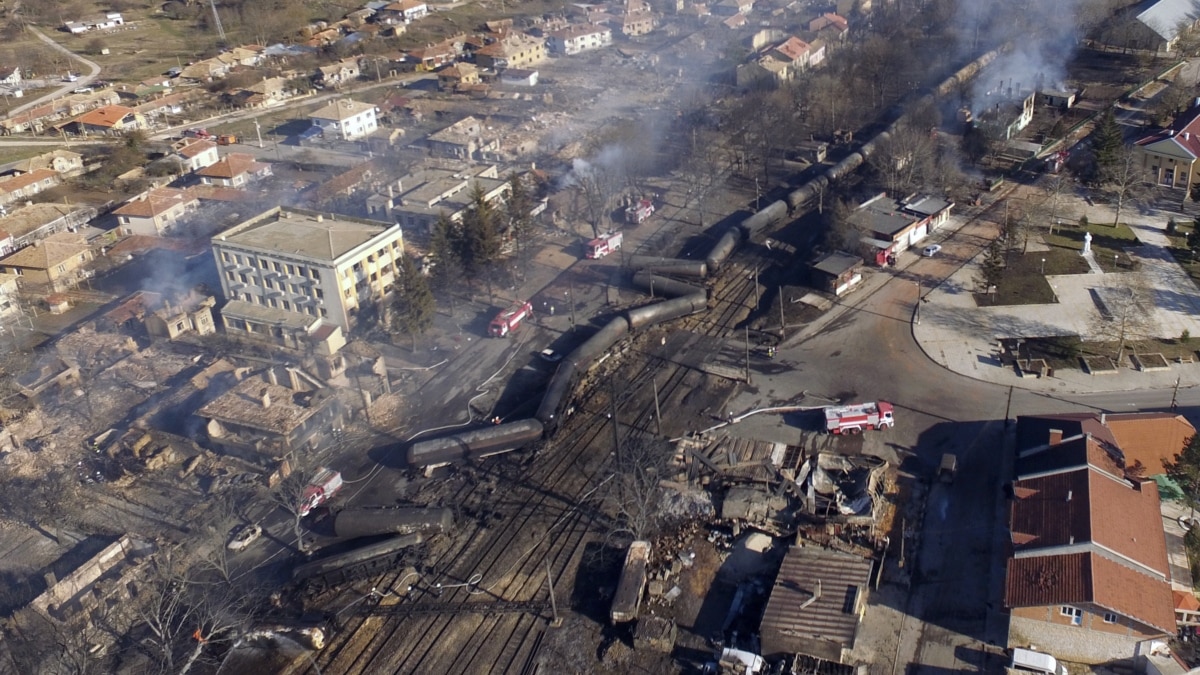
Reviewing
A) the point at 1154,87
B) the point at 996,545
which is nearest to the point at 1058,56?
the point at 1154,87

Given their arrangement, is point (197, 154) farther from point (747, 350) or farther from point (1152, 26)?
point (1152, 26)

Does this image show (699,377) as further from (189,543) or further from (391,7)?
(391,7)

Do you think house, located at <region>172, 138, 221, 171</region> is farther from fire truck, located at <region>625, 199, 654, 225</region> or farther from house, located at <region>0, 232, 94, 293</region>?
fire truck, located at <region>625, 199, 654, 225</region>

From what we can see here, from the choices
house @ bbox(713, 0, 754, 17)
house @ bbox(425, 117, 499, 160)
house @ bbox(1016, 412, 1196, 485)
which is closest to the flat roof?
house @ bbox(425, 117, 499, 160)

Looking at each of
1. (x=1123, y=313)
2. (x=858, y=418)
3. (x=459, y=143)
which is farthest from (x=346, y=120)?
(x=1123, y=313)

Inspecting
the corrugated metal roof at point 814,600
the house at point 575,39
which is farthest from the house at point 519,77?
the corrugated metal roof at point 814,600
